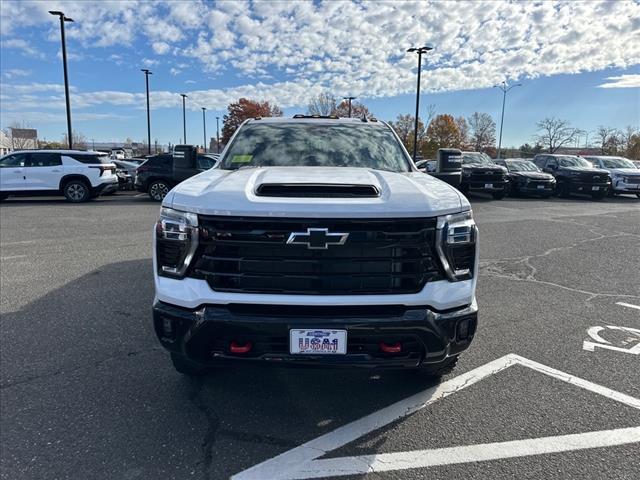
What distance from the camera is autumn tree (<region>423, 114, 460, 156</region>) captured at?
67369 millimetres

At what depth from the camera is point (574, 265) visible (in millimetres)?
7121

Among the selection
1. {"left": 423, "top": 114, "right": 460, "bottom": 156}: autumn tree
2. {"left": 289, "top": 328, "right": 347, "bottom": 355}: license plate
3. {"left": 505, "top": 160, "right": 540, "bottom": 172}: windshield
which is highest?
{"left": 423, "top": 114, "right": 460, "bottom": 156}: autumn tree

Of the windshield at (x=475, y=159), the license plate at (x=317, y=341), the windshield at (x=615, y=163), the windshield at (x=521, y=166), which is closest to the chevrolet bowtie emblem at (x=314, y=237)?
the license plate at (x=317, y=341)

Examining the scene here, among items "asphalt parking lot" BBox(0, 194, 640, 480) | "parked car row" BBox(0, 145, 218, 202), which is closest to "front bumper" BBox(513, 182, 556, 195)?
"parked car row" BBox(0, 145, 218, 202)

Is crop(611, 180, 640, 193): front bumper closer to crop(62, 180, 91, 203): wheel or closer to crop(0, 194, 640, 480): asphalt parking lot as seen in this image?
crop(0, 194, 640, 480): asphalt parking lot

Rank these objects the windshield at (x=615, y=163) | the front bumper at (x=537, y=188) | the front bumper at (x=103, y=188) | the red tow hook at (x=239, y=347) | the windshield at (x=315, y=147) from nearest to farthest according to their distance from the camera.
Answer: the red tow hook at (x=239, y=347), the windshield at (x=315, y=147), the front bumper at (x=103, y=188), the front bumper at (x=537, y=188), the windshield at (x=615, y=163)

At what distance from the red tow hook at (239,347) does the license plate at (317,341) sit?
0.82 ft

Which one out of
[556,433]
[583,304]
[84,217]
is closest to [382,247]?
[556,433]

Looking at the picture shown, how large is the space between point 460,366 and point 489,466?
120cm

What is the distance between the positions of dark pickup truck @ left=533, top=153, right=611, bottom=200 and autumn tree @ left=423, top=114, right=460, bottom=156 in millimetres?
47543

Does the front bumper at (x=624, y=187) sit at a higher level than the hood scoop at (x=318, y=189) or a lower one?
lower

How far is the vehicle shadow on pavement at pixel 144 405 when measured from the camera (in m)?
2.44

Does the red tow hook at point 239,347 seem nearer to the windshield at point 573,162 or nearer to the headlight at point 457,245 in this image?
the headlight at point 457,245

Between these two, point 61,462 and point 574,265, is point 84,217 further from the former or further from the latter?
point 574,265
